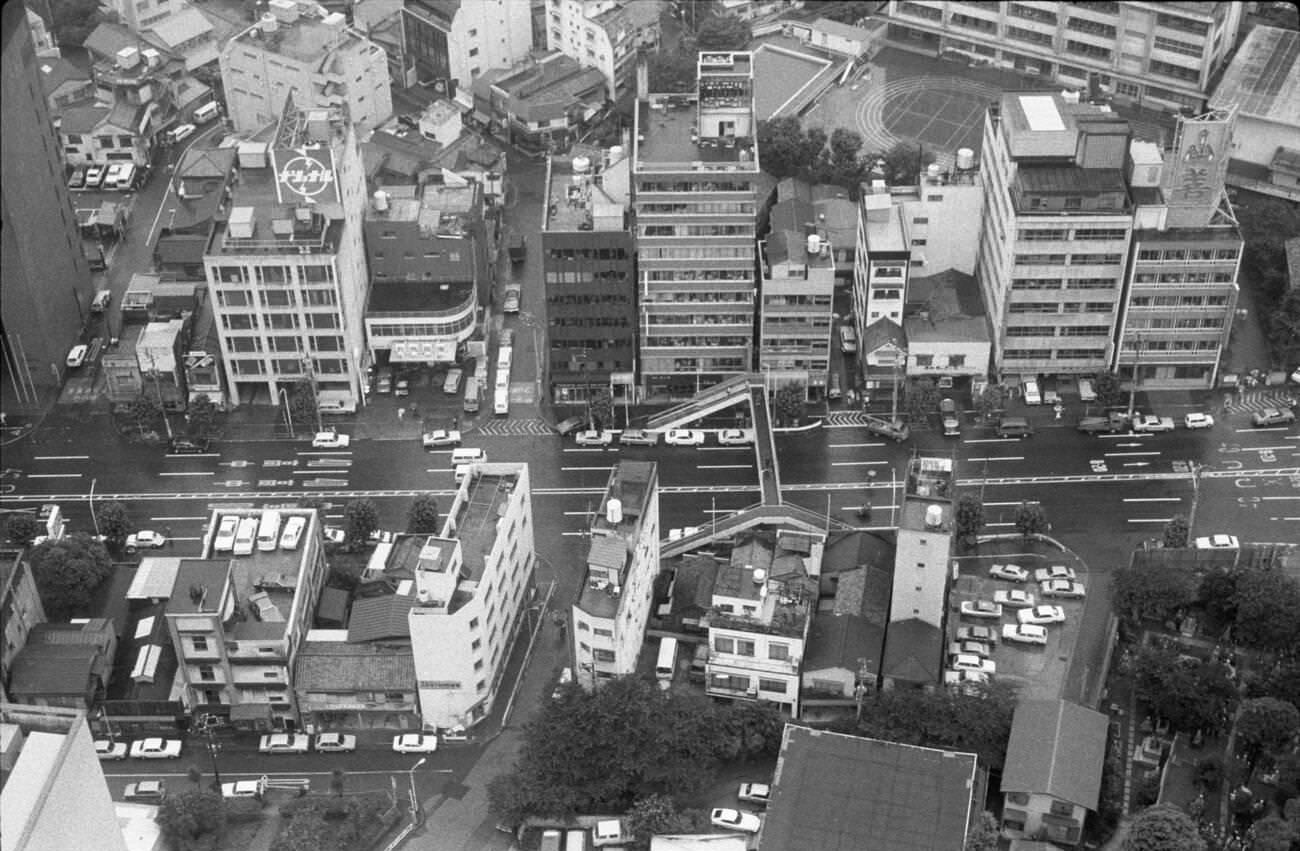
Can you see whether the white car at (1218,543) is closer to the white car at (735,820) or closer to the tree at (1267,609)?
the tree at (1267,609)

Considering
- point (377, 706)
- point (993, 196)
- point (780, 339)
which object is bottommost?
point (377, 706)

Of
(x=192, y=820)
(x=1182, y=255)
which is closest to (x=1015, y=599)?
(x=1182, y=255)

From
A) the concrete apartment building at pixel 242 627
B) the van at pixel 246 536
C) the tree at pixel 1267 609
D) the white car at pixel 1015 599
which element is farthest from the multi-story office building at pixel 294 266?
the tree at pixel 1267 609

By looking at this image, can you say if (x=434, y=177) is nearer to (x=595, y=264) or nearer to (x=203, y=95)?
(x=595, y=264)

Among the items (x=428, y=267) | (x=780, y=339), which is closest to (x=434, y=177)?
(x=428, y=267)

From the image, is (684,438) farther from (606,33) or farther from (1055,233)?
(606,33)
